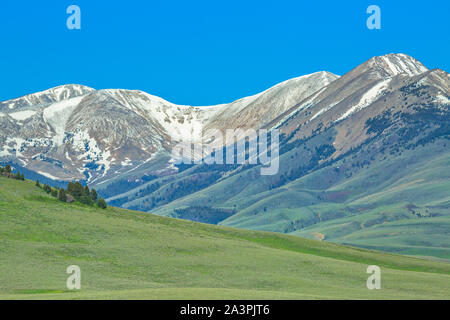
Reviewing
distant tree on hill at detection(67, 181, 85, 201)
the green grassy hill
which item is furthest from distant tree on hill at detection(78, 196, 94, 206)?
the green grassy hill

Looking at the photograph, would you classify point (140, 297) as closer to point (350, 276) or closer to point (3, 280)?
point (3, 280)

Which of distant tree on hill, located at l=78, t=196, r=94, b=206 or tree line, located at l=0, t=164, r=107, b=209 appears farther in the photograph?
distant tree on hill, located at l=78, t=196, r=94, b=206

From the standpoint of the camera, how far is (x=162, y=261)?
4668 inches

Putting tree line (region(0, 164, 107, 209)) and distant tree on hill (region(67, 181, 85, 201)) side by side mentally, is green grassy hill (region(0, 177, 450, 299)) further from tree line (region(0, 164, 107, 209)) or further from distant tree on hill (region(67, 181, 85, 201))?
distant tree on hill (region(67, 181, 85, 201))

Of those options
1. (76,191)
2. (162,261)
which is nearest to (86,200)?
(76,191)

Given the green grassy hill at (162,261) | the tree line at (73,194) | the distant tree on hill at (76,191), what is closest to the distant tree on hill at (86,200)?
the tree line at (73,194)

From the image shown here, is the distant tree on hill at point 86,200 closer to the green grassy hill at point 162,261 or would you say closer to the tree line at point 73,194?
the tree line at point 73,194

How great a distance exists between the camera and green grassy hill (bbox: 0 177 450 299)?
8625 cm

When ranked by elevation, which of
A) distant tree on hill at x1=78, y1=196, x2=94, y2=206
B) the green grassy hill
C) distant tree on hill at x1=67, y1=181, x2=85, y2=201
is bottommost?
the green grassy hill

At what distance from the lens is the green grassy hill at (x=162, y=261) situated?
86.2m

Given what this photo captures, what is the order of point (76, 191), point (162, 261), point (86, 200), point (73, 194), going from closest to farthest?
point (162, 261)
point (73, 194)
point (86, 200)
point (76, 191)

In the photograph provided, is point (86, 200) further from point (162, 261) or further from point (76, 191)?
point (162, 261)

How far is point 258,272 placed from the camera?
115 metres
